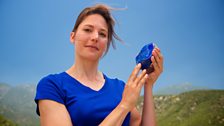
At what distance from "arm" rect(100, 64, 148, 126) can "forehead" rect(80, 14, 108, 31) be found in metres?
0.37

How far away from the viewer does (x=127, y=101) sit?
4.95 ft

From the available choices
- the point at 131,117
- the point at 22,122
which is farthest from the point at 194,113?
the point at 131,117

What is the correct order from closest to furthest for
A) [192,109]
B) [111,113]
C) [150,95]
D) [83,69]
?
[111,113] < [83,69] < [150,95] < [192,109]

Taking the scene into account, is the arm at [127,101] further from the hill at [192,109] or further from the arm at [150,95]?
the hill at [192,109]

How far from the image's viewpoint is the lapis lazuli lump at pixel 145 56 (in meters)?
1.78

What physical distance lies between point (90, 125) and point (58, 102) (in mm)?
217

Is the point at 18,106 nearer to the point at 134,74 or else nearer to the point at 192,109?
the point at 192,109

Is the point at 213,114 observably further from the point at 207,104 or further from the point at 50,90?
the point at 50,90

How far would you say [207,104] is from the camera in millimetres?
21500

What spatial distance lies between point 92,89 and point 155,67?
459mm

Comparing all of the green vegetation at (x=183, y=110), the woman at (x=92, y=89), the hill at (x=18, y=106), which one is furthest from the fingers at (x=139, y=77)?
the hill at (x=18, y=106)

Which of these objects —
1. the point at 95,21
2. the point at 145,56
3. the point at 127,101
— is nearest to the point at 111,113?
the point at 127,101

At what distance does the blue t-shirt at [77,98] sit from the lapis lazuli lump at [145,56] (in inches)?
11.1

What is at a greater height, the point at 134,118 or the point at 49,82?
the point at 49,82
